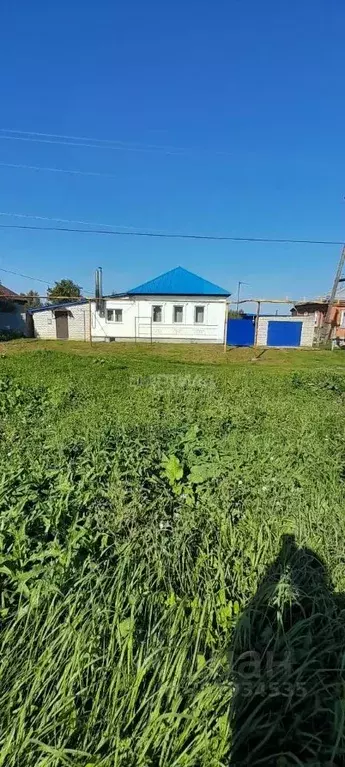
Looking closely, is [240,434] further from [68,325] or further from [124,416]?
[68,325]

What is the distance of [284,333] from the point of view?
1011 inches

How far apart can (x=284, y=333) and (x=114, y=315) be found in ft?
36.1

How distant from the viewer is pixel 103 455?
315 cm

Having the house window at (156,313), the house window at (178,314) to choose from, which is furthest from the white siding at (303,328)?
the house window at (156,313)

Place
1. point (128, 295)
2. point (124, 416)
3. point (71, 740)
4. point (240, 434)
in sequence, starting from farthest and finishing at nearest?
point (128, 295), point (124, 416), point (240, 434), point (71, 740)

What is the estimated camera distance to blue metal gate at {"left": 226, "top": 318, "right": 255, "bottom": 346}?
26094mm

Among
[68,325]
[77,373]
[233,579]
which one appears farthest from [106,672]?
[68,325]

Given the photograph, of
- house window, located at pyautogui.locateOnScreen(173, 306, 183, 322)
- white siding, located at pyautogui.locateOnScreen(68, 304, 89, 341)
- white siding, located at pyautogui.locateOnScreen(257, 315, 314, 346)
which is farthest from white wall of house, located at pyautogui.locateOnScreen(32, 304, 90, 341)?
white siding, located at pyautogui.locateOnScreen(257, 315, 314, 346)

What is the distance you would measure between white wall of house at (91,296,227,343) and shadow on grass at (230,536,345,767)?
23.4 m

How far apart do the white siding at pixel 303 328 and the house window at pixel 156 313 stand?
6.45 m

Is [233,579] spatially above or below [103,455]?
below

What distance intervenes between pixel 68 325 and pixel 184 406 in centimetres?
2273

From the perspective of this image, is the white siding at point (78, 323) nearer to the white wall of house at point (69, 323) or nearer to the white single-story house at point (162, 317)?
the white wall of house at point (69, 323)

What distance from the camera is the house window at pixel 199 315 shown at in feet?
82.7
